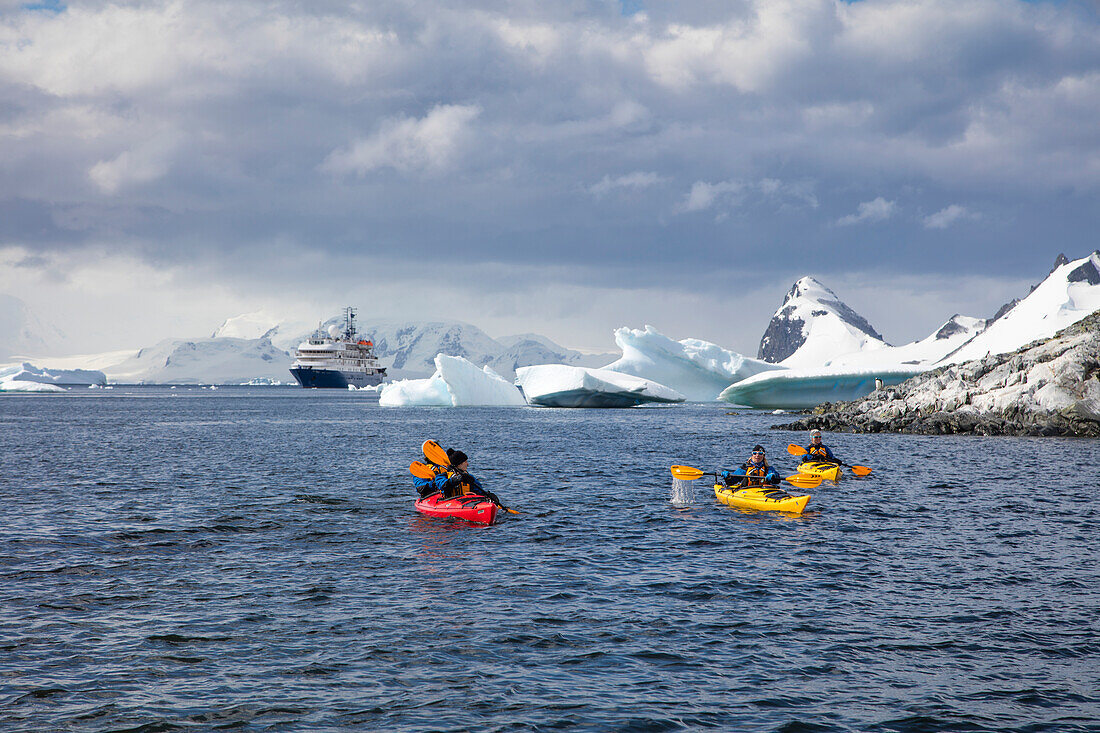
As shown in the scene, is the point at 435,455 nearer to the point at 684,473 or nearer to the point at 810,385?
the point at 684,473

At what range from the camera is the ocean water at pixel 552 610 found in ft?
28.6

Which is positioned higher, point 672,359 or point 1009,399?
point 672,359

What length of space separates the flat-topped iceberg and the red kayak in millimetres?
60557

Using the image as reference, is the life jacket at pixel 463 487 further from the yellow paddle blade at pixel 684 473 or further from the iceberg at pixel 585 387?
the iceberg at pixel 585 387

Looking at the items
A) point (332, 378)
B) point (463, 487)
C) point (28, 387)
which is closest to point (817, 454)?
point (463, 487)

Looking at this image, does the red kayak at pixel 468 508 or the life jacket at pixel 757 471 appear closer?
the red kayak at pixel 468 508

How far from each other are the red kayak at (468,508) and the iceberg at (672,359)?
65199mm

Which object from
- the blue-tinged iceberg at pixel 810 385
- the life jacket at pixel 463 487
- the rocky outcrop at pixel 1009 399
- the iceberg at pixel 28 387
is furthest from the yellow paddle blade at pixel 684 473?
the iceberg at pixel 28 387

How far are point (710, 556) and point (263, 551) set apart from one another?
29.2 feet

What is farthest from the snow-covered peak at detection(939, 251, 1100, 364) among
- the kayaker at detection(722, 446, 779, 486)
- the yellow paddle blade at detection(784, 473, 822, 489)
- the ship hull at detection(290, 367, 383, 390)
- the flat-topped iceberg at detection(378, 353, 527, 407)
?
the ship hull at detection(290, 367, 383, 390)

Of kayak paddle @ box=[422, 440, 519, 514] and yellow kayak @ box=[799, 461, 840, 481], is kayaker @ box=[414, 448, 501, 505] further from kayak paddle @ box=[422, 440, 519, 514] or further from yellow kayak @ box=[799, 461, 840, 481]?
yellow kayak @ box=[799, 461, 840, 481]

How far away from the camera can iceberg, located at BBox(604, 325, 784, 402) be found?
8577cm

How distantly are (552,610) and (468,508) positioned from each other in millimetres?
7716

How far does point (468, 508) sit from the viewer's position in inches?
775
